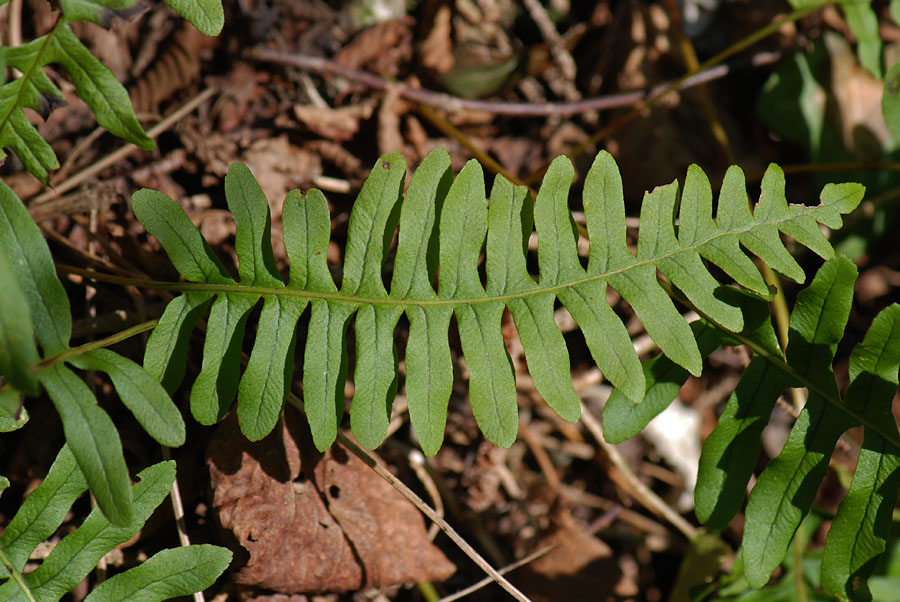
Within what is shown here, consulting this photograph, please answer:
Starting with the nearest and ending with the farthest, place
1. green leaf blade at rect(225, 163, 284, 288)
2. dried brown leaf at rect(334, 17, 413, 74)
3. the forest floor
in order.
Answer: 1. green leaf blade at rect(225, 163, 284, 288)
2. the forest floor
3. dried brown leaf at rect(334, 17, 413, 74)

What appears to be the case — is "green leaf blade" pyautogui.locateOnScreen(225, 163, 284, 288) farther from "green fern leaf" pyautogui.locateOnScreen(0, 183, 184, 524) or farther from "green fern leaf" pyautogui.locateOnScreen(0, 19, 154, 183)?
"green fern leaf" pyautogui.locateOnScreen(0, 183, 184, 524)

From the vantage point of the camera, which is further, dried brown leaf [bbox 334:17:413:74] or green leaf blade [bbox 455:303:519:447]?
dried brown leaf [bbox 334:17:413:74]

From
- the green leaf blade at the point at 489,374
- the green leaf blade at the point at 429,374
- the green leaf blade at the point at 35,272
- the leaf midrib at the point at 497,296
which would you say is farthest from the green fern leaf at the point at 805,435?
the green leaf blade at the point at 35,272

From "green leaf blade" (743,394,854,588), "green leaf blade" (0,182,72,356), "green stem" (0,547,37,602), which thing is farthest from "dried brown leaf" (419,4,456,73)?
"green stem" (0,547,37,602)

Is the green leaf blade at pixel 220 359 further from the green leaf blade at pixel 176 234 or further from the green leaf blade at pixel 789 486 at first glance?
the green leaf blade at pixel 789 486

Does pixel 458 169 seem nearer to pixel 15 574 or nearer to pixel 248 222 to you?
pixel 248 222

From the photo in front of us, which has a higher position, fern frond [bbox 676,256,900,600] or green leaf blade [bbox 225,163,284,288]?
green leaf blade [bbox 225,163,284,288]

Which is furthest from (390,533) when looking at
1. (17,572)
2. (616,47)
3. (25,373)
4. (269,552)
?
(616,47)

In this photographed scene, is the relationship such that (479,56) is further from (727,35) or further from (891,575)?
(891,575)
